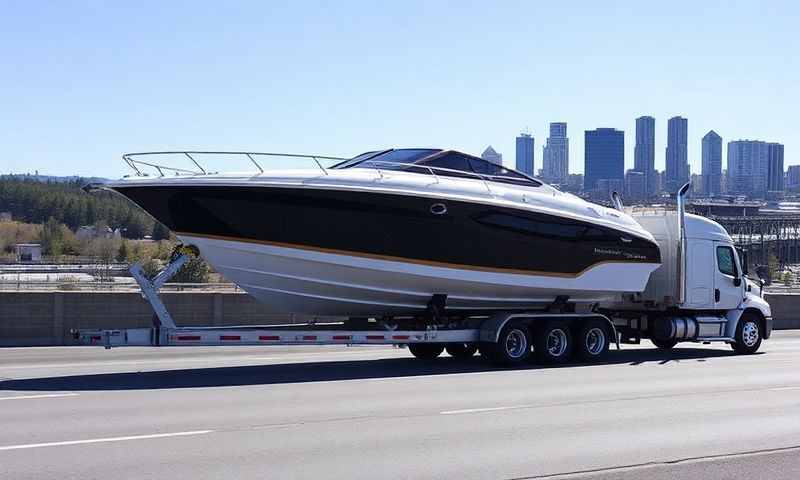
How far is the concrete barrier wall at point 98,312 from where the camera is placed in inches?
969

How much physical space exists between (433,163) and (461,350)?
13.6 feet

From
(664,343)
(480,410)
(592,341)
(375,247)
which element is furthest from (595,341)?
(480,410)

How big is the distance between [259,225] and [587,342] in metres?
6.90

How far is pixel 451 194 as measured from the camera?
707 inches

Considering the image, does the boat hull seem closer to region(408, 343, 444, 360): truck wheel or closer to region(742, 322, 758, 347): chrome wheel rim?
region(408, 343, 444, 360): truck wheel

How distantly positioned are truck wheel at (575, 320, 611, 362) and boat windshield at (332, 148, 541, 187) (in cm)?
307

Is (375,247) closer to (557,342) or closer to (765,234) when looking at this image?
(557,342)

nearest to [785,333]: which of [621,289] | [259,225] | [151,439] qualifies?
[621,289]

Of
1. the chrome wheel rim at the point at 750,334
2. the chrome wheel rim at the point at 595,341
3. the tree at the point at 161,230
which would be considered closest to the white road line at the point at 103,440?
the tree at the point at 161,230

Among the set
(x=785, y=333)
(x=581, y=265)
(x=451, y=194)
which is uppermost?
(x=451, y=194)

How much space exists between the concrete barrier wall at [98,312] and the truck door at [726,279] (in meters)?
10.8

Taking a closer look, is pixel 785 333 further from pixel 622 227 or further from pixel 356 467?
pixel 356 467

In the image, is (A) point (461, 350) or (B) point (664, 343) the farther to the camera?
(B) point (664, 343)

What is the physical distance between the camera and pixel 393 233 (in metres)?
17.3
